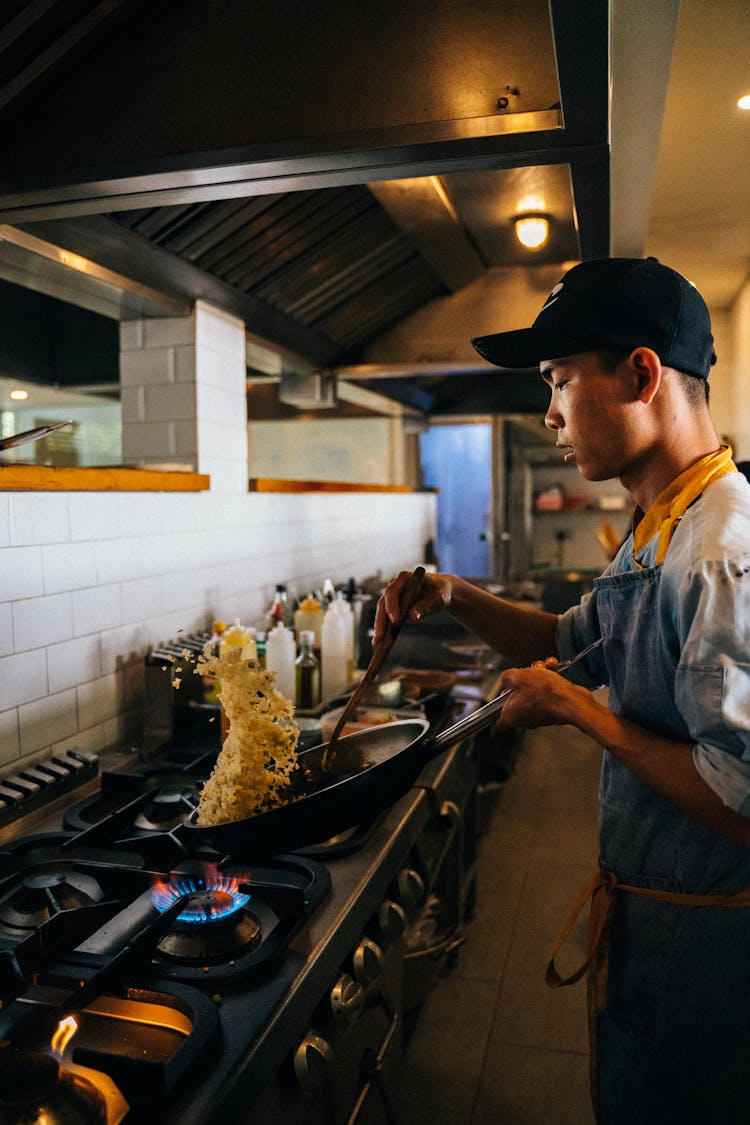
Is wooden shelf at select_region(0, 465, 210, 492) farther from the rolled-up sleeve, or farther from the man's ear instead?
the rolled-up sleeve

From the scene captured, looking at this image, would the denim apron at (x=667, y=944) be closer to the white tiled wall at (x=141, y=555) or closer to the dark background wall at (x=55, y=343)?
the white tiled wall at (x=141, y=555)

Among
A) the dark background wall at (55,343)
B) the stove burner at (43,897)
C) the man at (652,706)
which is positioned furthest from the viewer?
the dark background wall at (55,343)

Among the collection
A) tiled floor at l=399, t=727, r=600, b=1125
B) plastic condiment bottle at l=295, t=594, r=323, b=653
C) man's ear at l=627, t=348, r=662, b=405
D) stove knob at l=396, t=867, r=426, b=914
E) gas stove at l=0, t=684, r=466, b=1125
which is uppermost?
man's ear at l=627, t=348, r=662, b=405

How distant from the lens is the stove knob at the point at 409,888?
171 centimetres

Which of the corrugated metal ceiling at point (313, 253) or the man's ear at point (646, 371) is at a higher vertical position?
the corrugated metal ceiling at point (313, 253)

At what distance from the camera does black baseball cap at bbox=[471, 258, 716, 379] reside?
1.24m

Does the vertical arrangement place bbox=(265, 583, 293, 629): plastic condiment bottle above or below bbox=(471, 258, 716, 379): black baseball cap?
below

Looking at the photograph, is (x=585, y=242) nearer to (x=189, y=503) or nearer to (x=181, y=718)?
(x=189, y=503)

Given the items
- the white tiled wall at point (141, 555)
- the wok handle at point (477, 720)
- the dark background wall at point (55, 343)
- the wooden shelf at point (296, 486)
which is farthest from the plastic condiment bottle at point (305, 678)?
the dark background wall at point (55, 343)

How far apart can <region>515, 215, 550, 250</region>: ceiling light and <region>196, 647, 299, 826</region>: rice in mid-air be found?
1.95m

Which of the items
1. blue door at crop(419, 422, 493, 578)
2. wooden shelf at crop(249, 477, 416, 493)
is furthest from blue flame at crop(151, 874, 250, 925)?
blue door at crop(419, 422, 493, 578)

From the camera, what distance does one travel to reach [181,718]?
2.28m

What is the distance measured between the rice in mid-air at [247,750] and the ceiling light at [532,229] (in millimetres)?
1952

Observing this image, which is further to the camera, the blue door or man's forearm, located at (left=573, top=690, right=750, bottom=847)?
the blue door
